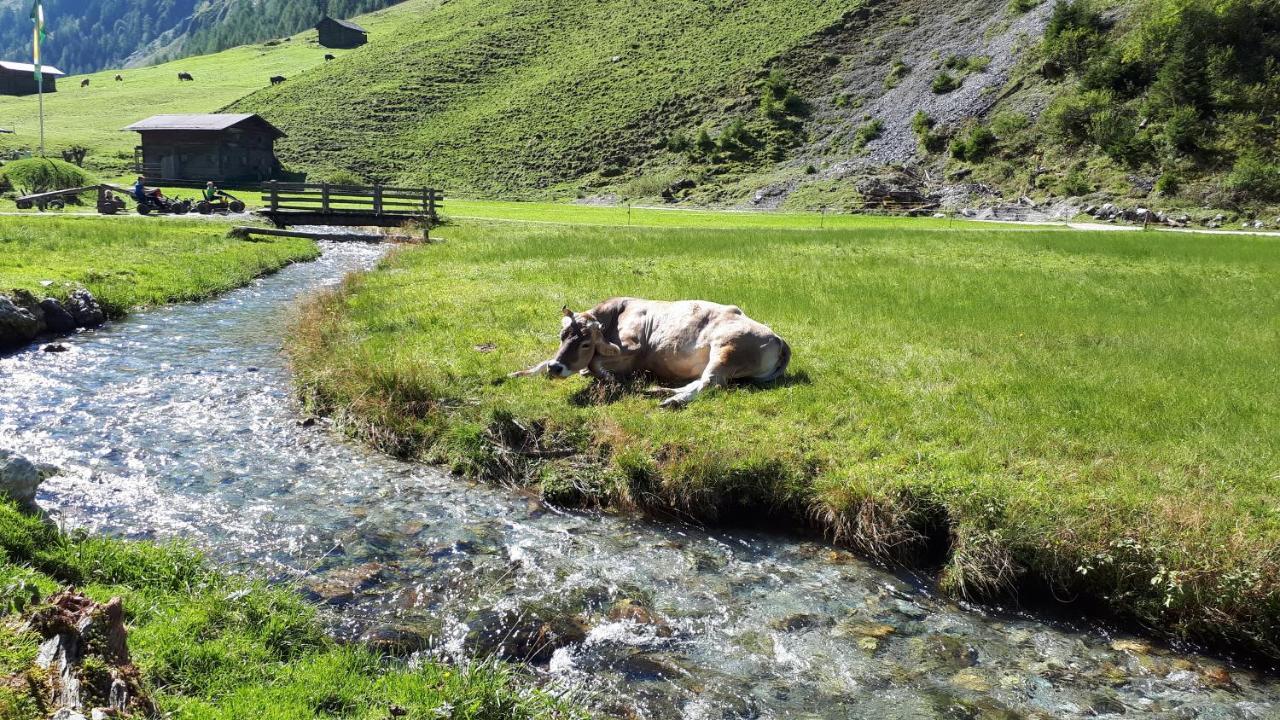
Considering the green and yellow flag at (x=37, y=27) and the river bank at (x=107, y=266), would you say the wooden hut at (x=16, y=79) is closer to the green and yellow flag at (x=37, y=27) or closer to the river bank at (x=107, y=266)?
the green and yellow flag at (x=37, y=27)

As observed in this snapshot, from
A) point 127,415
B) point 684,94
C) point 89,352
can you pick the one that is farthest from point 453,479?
point 684,94

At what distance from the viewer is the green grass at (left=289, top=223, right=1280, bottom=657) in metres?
7.26

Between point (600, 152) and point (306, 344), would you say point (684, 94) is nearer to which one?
point (600, 152)

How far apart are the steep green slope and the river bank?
5363 centimetres

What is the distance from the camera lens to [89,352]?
14625 mm

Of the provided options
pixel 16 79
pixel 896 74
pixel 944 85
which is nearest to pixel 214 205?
pixel 944 85

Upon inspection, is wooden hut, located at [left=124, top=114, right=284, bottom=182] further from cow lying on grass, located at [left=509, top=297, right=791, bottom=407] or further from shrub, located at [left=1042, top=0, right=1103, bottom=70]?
shrub, located at [left=1042, top=0, right=1103, bottom=70]

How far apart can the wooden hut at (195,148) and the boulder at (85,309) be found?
63755 millimetres

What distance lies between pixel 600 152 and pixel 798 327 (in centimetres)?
7809

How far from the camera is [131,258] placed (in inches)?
926

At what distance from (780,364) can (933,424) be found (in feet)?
9.27

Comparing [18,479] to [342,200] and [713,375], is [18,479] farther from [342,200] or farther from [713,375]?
[342,200]

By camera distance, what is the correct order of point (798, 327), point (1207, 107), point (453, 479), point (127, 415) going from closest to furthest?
point (453, 479) < point (127, 415) < point (798, 327) < point (1207, 107)

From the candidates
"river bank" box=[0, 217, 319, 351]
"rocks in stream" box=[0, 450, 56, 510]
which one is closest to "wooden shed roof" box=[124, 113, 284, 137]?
"river bank" box=[0, 217, 319, 351]
